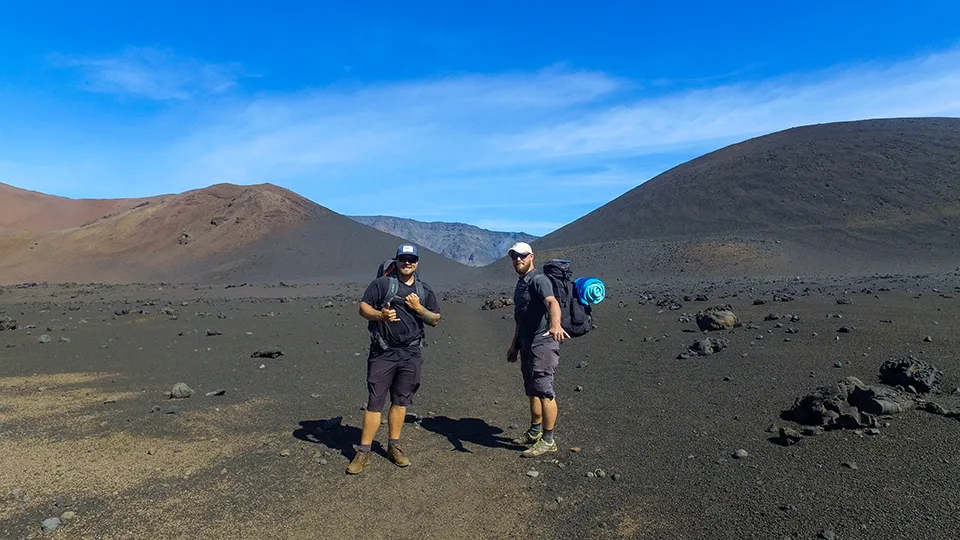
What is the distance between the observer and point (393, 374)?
4.96 m

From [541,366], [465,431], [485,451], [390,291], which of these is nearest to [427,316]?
[390,291]

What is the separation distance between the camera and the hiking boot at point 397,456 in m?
4.91

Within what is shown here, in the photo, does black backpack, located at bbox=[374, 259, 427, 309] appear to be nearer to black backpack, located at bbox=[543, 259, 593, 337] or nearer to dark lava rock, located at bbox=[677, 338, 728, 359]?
black backpack, located at bbox=[543, 259, 593, 337]

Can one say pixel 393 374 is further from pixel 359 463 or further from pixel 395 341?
pixel 359 463

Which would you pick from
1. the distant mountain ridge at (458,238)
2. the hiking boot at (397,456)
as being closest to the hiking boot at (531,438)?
the hiking boot at (397,456)

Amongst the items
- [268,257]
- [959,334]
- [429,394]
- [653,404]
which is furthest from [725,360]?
[268,257]

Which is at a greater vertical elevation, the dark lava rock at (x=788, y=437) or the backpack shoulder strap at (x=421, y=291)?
the backpack shoulder strap at (x=421, y=291)

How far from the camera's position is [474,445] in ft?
18.1

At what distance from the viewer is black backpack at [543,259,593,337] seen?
16.4ft

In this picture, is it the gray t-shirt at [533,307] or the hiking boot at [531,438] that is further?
the hiking boot at [531,438]

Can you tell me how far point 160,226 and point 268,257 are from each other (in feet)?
50.1

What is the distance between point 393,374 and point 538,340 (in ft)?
4.16

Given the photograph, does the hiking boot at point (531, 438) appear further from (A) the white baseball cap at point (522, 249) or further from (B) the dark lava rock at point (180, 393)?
(B) the dark lava rock at point (180, 393)

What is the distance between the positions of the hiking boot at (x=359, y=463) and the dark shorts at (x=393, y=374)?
363 millimetres
